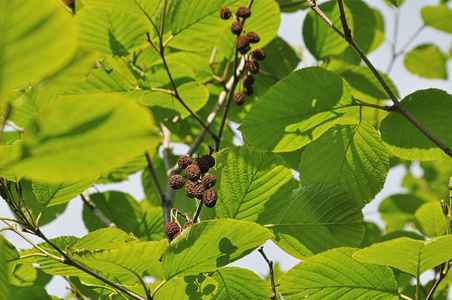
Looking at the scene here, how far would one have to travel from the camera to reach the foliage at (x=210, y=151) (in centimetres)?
43

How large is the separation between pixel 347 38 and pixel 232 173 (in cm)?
42

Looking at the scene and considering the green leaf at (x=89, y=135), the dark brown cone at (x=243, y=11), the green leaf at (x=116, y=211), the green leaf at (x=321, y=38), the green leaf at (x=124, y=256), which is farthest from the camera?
the green leaf at (x=116, y=211)

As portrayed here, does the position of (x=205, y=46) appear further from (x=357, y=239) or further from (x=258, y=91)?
(x=357, y=239)

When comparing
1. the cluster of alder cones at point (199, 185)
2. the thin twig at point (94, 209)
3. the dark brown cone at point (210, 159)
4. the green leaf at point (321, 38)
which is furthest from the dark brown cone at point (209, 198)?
the green leaf at point (321, 38)

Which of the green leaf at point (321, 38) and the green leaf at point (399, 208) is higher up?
the green leaf at point (321, 38)

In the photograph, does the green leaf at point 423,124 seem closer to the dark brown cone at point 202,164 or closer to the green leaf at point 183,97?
the dark brown cone at point 202,164

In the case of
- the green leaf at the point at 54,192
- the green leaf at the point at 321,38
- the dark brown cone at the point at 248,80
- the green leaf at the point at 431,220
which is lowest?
the green leaf at the point at 431,220

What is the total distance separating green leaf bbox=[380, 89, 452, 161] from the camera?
1.17m

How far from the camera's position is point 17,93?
4.88ft

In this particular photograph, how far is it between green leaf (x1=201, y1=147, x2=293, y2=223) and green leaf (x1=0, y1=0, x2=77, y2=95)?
0.74 meters

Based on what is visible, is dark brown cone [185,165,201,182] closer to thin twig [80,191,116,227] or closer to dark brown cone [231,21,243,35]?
dark brown cone [231,21,243,35]

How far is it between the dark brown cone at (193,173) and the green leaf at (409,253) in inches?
16.1

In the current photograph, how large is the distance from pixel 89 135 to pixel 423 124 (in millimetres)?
1008

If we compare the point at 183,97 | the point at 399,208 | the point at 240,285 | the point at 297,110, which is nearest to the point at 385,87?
the point at 297,110
